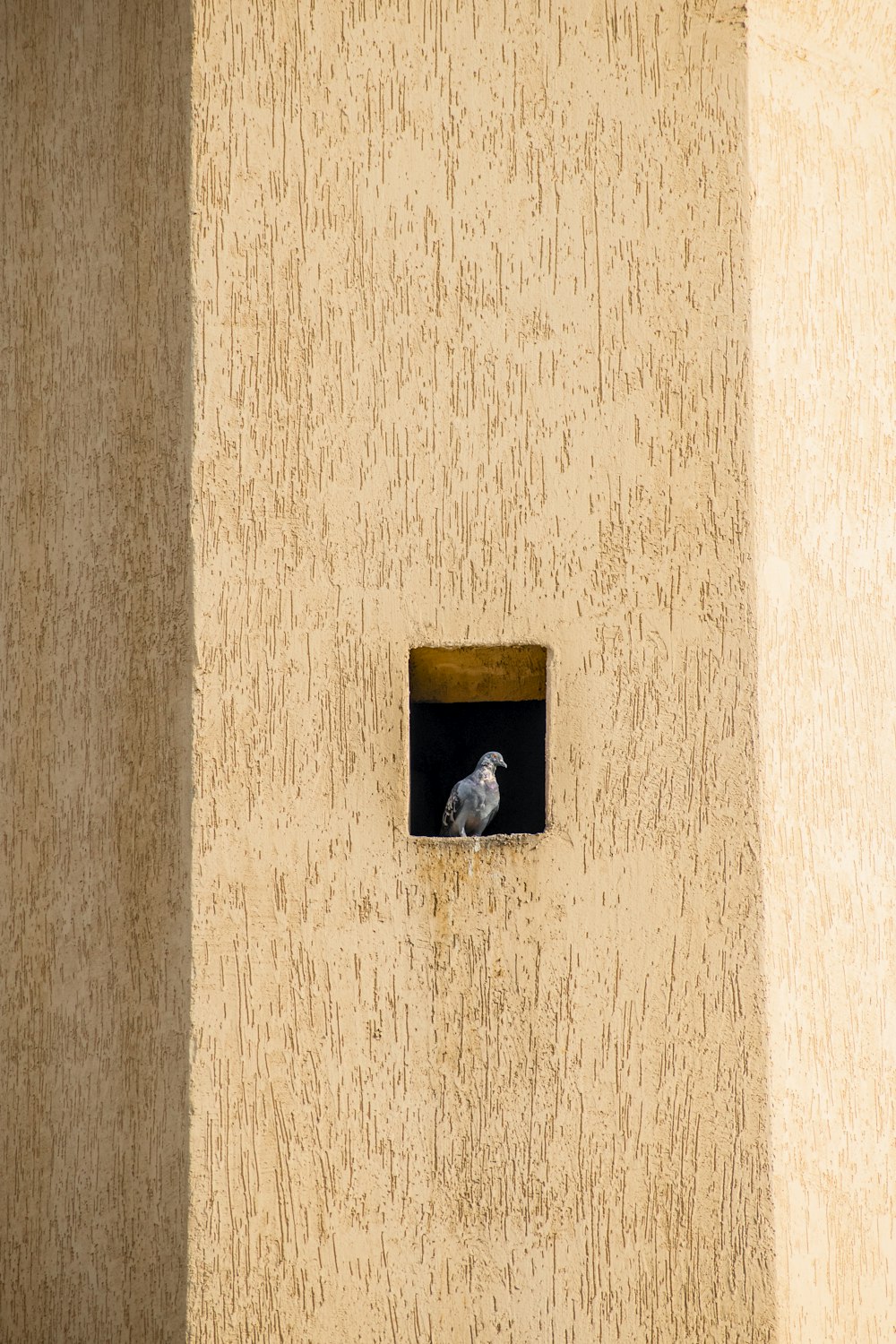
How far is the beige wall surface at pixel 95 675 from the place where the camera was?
4352mm

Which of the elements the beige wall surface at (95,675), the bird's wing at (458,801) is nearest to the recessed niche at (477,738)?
the bird's wing at (458,801)

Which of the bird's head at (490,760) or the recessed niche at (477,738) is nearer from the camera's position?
the bird's head at (490,760)

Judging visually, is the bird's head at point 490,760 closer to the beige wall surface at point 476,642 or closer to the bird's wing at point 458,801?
the bird's wing at point 458,801

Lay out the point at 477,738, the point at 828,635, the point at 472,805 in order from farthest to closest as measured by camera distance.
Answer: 1. the point at 477,738
2. the point at 828,635
3. the point at 472,805

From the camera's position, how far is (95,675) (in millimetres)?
4605

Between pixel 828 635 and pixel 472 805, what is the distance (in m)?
1.23

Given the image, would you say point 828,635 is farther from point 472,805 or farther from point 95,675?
point 95,675

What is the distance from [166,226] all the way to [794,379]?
1921 mm

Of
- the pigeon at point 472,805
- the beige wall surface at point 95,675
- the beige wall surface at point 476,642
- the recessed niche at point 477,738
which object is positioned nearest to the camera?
the beige wall surface at point 476,642

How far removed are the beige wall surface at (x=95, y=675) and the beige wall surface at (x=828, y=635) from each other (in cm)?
166

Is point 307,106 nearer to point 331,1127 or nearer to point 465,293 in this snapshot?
point 465,293

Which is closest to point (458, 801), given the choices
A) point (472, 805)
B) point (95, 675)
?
point (472, 805)

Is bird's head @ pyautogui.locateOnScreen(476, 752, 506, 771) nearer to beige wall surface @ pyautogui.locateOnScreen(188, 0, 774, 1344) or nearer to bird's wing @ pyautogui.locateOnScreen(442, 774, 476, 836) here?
bird's wing @ pyautogui.locateOnScreen(442, 774, 476, 836)

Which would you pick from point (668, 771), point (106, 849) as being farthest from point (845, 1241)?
point (106, 849)
